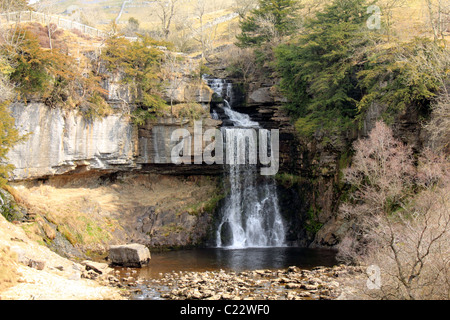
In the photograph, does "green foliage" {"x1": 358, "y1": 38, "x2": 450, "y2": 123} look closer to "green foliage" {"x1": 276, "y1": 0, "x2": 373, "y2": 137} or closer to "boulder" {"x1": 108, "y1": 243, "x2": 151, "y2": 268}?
"green foliage" {"x1": 276, "y1": 0, "x2": 373, "y2": 137}

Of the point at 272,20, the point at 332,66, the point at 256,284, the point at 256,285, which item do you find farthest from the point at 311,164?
the point at 272,20

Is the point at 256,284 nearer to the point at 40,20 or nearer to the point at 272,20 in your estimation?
the point at 272,20

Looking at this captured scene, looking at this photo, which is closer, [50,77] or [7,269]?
[7,269]

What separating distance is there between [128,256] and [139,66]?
16.0 meters

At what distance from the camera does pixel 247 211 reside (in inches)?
1229

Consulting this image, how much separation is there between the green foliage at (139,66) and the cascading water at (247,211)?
242 inches

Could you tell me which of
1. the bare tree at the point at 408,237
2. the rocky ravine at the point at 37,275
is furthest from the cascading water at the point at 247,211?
the rocky ravine at the point at 37,275

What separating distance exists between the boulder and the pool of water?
55cm

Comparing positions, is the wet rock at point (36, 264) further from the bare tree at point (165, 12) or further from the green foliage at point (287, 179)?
the bare tree at point (165, 12)

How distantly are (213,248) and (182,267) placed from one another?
6.70 meters

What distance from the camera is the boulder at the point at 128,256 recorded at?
73.2 feet

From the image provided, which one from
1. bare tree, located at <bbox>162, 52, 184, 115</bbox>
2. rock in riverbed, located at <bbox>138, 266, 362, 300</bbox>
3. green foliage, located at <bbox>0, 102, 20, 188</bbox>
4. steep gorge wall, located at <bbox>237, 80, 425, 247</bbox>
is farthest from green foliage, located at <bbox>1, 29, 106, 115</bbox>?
rock in riverbed, located at <bbox>138, 266, 362, 300</bbox>

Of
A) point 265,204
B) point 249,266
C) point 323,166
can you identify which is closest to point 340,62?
point 323,166
